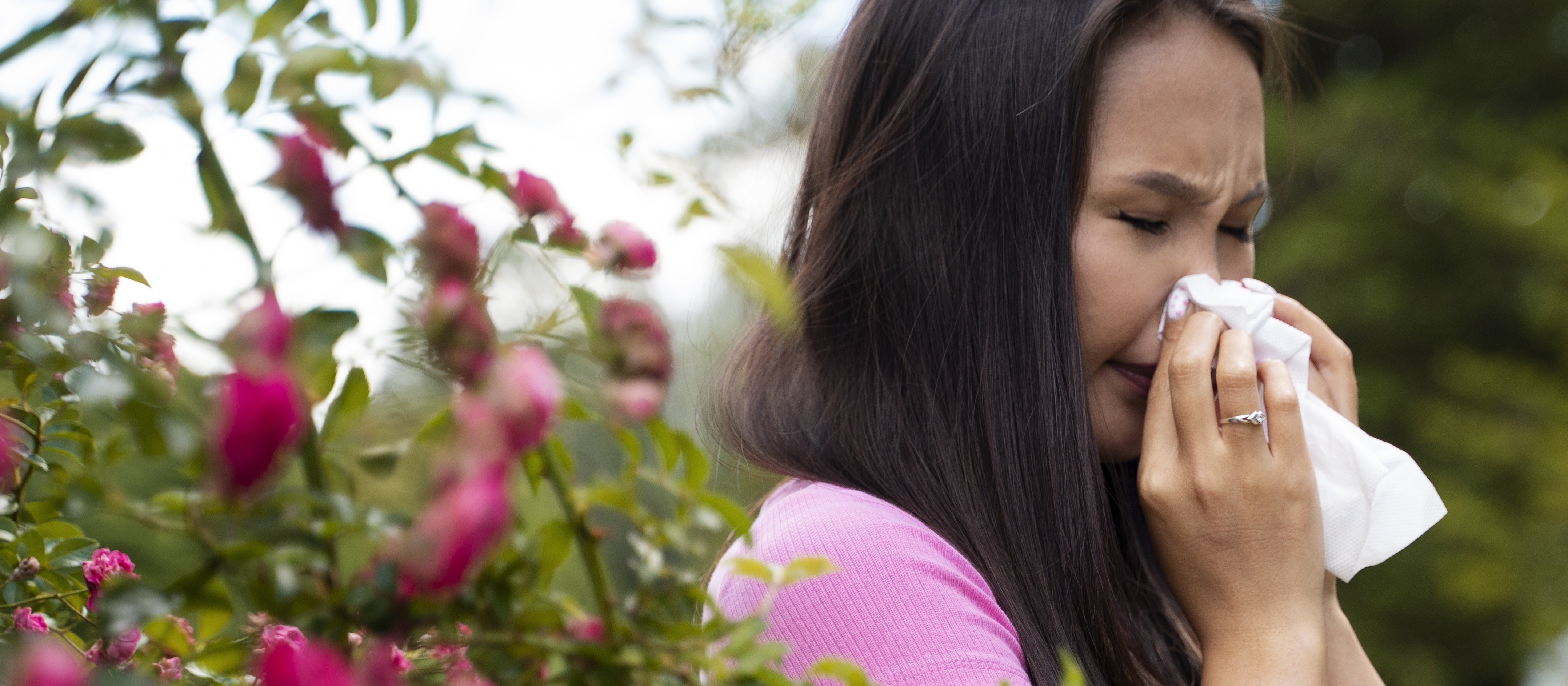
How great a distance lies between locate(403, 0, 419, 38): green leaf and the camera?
0.58 metres

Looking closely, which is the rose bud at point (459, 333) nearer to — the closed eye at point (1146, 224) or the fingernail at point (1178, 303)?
the closed eye at point (1146, 224)

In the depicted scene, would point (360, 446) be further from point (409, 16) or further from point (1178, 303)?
point (1178, 303)

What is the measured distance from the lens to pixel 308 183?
0.49m

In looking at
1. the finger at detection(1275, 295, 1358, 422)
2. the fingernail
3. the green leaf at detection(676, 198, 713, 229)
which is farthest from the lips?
the green leaf at detection(676, 198, 713, 229)

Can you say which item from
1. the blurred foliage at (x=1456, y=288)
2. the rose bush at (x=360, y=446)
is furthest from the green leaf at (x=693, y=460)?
the blurred foliage at (x=1456, y=288)

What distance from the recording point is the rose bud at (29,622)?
2.39 ft

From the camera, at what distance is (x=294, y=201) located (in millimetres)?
491

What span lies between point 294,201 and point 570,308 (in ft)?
0.47

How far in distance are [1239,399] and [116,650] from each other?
5.12 feet

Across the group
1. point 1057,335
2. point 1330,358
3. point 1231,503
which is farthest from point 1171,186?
point 1330,358

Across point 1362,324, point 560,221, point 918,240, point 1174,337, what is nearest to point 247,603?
point 560,221

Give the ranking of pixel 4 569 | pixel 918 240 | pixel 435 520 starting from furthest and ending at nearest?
pixel 918 240, pixel 4 569, pixel 435 520

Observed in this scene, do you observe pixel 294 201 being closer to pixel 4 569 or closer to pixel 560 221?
pixel 560 221

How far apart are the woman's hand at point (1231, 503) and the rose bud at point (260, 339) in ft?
4.88
